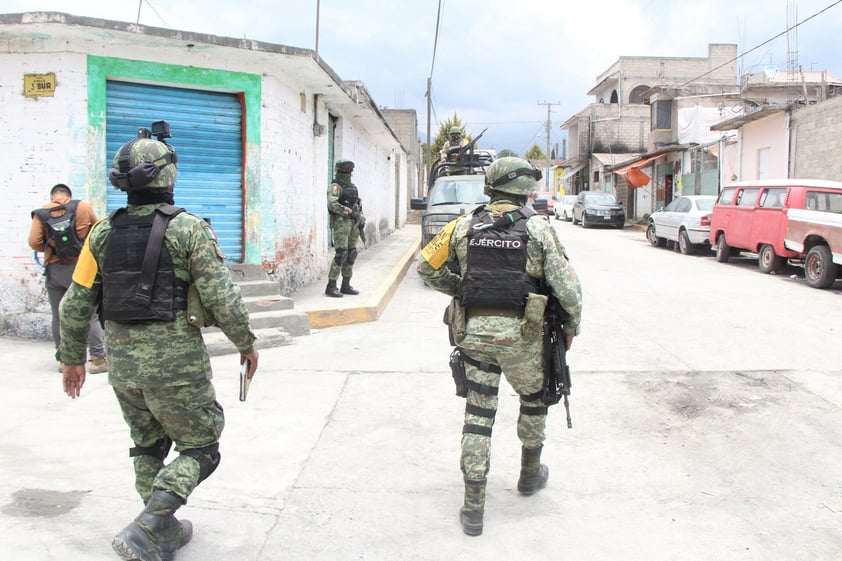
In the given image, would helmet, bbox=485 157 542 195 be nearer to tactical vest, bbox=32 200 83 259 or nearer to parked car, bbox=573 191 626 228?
tactical vest, bbox=32 200 83 259

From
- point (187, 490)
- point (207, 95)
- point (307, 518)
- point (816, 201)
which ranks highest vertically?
point (207, 95)

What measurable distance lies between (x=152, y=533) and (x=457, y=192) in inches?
392

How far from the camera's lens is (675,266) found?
13.9 meters

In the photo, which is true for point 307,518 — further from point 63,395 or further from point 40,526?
point 63,395

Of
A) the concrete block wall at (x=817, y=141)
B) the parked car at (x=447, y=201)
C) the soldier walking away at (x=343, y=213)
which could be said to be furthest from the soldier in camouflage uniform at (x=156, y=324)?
the concrete block wall at (x=817, y=141)

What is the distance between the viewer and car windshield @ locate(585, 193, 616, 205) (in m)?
27.0

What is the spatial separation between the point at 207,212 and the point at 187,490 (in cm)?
594

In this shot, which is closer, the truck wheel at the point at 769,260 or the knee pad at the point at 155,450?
the knee pad at the point at 155,450

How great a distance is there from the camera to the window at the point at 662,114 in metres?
28.9

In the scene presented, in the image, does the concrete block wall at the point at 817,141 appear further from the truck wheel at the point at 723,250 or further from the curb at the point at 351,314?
the curb at the point at 351,314

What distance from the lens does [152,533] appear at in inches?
105

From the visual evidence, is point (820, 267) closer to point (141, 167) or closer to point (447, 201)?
point (447, 201)

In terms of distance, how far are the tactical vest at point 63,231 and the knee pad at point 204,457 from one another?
3.58m

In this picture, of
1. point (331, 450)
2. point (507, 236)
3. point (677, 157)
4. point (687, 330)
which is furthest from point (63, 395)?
point (677, 157)
